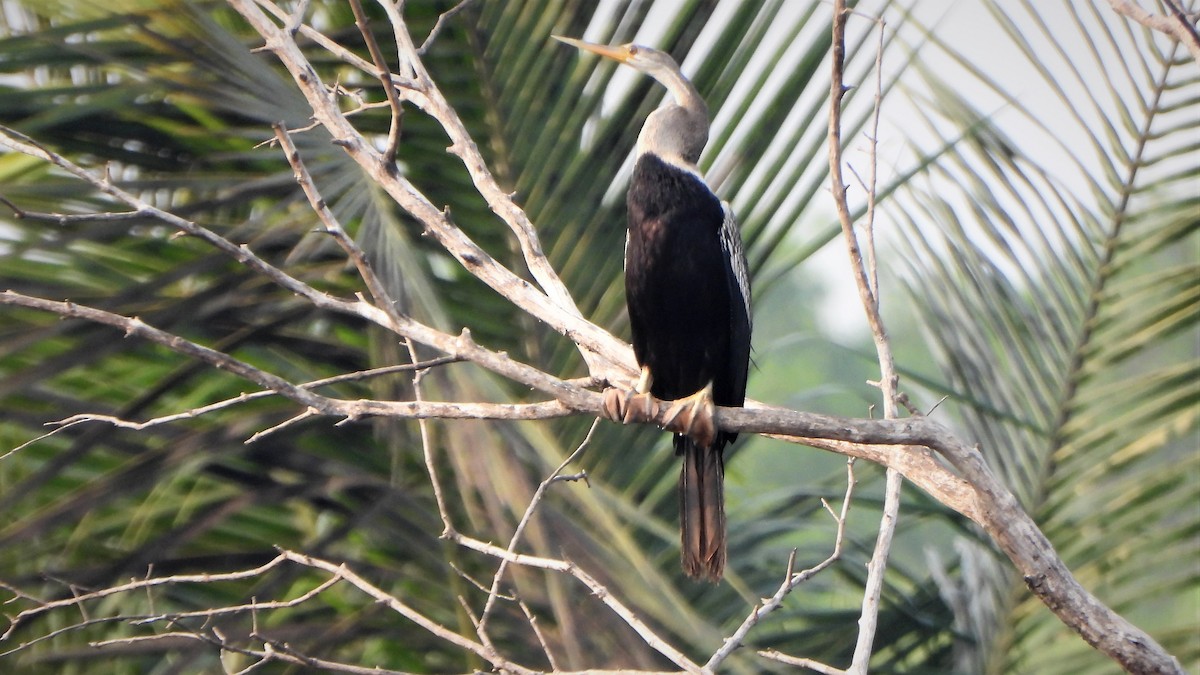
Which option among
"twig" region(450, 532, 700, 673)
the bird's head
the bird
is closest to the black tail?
the bird

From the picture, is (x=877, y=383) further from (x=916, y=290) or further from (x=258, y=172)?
(x=258, y=172)

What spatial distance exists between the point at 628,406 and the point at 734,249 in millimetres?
623

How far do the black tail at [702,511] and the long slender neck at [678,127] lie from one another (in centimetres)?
63

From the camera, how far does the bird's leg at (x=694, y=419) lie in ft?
7.76

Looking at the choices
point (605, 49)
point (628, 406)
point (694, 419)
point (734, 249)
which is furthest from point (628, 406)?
point (605, 49)

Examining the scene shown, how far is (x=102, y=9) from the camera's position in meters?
2.49

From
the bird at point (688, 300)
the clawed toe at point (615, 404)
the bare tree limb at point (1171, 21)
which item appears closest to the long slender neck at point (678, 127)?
the bird at point (688, 300)

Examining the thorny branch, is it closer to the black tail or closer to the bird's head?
the black tail

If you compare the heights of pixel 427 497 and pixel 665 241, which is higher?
pixel 665 241

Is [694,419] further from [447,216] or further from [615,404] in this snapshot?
[447,216]

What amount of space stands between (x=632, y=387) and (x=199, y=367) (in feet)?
3.18

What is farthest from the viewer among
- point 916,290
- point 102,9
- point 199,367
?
point 916,290

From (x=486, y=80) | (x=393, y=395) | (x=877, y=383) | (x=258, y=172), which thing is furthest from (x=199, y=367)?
(x=877, y=383)

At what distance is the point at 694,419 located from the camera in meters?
2.40
